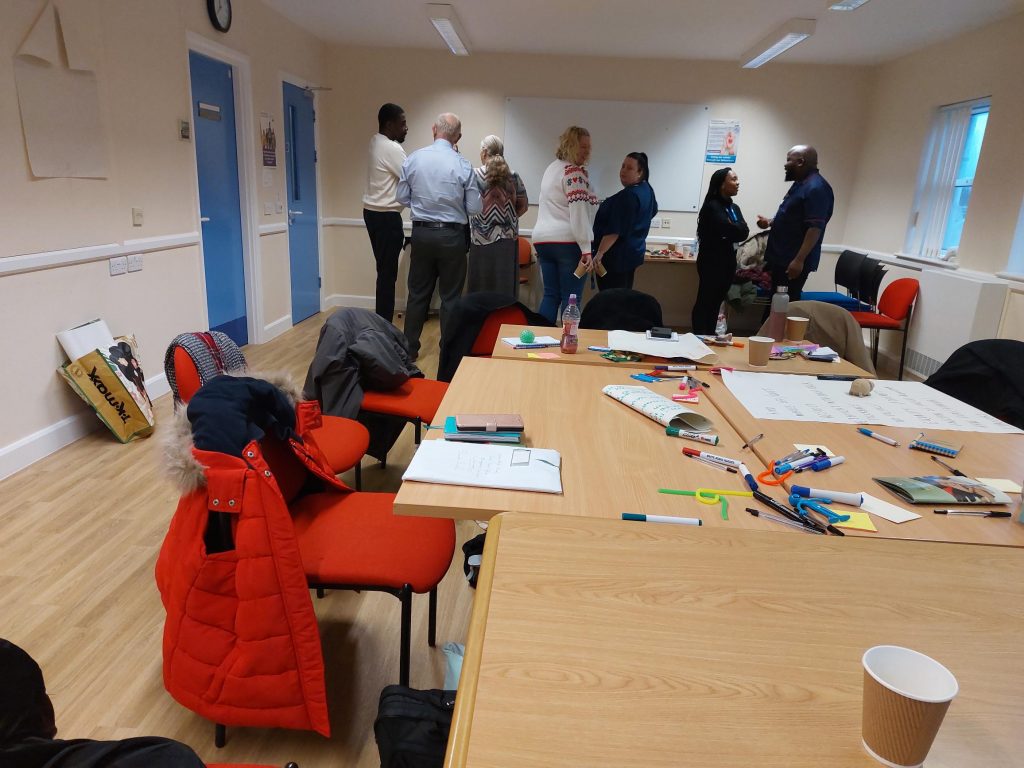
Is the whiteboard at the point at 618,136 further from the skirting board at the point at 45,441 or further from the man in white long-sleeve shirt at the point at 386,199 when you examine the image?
the skirting board at the point at 45,441

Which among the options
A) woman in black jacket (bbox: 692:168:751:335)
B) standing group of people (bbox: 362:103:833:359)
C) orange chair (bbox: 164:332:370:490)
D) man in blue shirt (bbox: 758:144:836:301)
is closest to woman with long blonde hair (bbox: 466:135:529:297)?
standing group of people (bbox: 362:103:833:359)

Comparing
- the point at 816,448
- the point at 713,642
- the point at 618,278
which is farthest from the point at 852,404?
the point at 618,278

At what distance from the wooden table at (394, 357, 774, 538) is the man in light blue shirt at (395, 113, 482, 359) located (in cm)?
235

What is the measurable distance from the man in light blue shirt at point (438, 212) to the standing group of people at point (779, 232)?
204 cm

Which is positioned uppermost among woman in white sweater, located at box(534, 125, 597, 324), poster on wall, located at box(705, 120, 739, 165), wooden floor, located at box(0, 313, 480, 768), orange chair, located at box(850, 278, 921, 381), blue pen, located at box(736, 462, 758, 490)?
poster on wall, located at box(705, 120, 739, 165)

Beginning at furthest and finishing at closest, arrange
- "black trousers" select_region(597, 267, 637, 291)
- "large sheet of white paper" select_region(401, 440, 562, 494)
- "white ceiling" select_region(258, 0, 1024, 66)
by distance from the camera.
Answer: "black trousers" select_region(597, 267, 637, 291) → "white ceiling" select_region(258, 0, 1024, 66) → "large sheet of white paper" select_region(401, 440, 562, 494)

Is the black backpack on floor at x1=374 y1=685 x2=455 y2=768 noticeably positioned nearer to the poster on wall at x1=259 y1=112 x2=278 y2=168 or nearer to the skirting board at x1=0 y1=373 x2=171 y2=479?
the skirting board at x1=0 y1=373 x2=171 y2=479

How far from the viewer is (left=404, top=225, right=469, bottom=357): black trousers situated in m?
4.48

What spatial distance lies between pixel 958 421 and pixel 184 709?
2195 millimetres

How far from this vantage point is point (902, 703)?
65 cm

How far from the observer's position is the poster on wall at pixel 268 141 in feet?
16.6

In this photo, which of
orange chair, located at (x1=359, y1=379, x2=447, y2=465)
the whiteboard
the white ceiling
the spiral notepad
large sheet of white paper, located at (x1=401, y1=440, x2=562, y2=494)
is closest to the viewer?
large sheet of white paper, located at (x1=401, y1=440, x2=562, y2=494)

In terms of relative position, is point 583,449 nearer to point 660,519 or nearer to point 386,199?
point 660,519

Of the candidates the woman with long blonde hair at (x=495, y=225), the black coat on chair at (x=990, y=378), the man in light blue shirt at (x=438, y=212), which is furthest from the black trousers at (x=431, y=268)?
the black coat on chair at (x=990, y=378)
